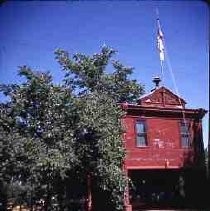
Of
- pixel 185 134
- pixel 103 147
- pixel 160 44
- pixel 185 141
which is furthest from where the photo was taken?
pixel 160 44

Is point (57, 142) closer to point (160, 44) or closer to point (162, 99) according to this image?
point (162, 99)

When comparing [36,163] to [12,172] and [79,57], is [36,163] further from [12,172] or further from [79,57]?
[79,57]

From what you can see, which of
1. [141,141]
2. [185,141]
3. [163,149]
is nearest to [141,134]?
[141,141]

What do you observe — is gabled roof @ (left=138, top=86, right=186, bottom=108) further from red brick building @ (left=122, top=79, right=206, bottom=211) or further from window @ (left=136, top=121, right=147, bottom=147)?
window @ (left=136, top=121, right=147, bottom=147)

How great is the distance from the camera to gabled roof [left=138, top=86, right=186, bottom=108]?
2336cm

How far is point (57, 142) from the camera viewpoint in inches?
806

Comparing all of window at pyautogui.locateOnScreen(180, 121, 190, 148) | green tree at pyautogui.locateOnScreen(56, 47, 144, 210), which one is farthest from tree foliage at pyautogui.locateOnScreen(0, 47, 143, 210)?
window at pyautogui.locateOnScreen(180, 121, 190, 148)

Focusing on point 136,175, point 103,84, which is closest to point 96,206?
point 136,175

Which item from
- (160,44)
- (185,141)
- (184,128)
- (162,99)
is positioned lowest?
(185,141)

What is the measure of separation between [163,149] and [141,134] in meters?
1.52

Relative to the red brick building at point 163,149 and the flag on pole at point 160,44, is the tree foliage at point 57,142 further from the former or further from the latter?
the flag on pole at point 160,44

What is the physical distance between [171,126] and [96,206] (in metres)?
6.03

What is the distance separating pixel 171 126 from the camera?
901 inches

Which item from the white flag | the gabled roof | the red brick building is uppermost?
the white flag
